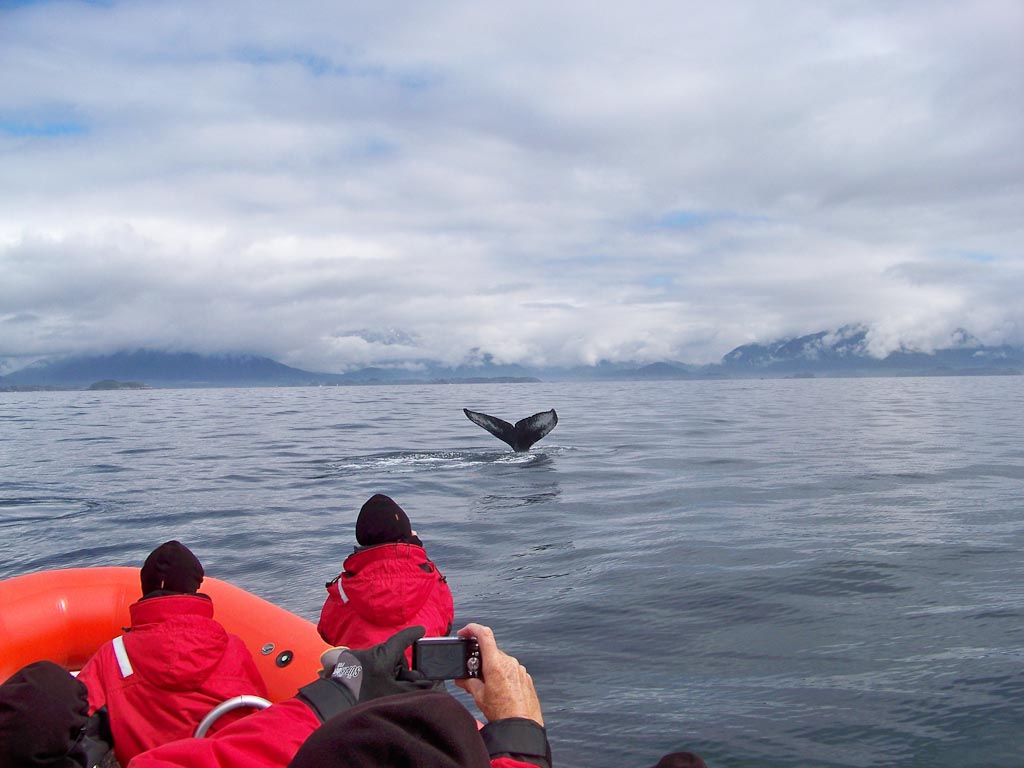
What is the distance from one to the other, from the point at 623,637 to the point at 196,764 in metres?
6.44

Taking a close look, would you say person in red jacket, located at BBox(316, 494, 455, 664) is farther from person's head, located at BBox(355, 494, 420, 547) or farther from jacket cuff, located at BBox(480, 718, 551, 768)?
jacket cuff, located at BBox(480, 718, 551, 768)

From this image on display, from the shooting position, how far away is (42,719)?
9.37 feet

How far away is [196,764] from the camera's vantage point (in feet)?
7.32

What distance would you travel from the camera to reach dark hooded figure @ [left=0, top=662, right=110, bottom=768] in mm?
2806

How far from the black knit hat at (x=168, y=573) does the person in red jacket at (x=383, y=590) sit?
0.87 metres

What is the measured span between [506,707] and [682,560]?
8.94 meters

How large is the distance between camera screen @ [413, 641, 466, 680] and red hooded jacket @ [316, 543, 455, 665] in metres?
2.48

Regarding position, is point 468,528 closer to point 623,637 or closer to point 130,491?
point 623,637

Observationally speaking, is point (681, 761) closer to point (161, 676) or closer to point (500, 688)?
point (500, 688)

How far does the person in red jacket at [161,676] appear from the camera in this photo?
177 inches

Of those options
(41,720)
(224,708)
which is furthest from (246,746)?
(224,708)

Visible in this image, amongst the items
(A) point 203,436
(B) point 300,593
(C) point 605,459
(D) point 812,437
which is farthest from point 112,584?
(A) point 203,436

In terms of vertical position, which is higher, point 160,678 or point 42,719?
point 42,719

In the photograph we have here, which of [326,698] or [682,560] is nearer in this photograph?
[326,698]
